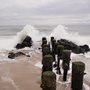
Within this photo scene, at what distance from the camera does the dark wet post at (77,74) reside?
8.07 metres

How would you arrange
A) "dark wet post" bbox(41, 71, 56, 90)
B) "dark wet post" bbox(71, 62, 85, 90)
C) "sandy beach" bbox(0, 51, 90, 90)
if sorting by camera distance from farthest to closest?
"sandy beach" bbox(0, 51, 90, 90) → "dark wet post" bbox(71, 62, 85, 90) → "dark wet post" bbox(41, 71, 56, 90)

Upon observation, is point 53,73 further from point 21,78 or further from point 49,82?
point 21,78

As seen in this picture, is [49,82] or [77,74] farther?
[77,74]

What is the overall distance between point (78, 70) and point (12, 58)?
9.14 metres

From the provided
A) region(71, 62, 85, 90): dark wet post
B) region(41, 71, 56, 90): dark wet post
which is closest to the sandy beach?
region(71, 62, 85, 90): dark wet post

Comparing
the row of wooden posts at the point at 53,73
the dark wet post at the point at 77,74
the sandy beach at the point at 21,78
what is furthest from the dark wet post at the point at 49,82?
the sandy beach at the point at 21,78

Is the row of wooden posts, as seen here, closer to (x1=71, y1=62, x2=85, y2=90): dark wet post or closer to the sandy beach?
(x1=71, y1=62, x2=85, y2=90): dark wet post

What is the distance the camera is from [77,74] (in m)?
8.24

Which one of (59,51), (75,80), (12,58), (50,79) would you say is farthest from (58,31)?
(50,79)

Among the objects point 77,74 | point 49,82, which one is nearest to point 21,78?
point 77,74

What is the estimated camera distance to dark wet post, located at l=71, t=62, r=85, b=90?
26.5ft

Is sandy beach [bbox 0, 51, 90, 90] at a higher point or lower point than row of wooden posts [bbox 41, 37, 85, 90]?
lower

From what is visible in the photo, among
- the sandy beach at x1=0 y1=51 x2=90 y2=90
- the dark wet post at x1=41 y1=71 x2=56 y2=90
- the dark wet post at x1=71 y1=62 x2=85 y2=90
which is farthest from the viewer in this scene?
the sandy beach at x1=0 y1=51 x2=90 y2=90

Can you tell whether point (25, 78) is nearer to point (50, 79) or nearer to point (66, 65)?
point (66, 65)
